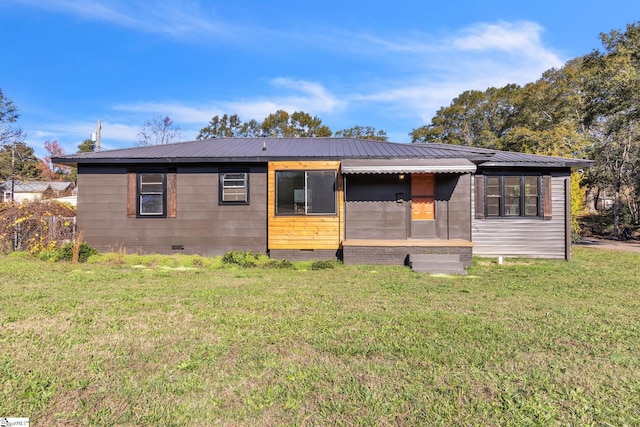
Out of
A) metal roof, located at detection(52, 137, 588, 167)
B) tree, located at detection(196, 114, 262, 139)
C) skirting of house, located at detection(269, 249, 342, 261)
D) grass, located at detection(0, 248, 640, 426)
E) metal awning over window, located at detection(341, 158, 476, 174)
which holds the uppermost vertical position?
tree, located at detection(196, 114, 262, 139)

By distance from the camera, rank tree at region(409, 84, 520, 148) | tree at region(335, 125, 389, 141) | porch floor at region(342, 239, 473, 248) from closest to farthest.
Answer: porch floor at region(342, 239, 473, 248) → tree at region(409, 84, 520, 148) → tree at region(335, 125, 389, 141)

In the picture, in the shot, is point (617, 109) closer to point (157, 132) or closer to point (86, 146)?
point (157, 132)

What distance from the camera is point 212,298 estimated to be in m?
5.31

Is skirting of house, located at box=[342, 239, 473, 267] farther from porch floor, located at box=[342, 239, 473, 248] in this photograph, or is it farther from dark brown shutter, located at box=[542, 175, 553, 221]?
dark brown shutter, located at box=[542, 175, 553, 221]

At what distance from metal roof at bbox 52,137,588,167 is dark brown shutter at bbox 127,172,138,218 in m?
0.45

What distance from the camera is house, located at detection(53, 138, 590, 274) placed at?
926 centimetres

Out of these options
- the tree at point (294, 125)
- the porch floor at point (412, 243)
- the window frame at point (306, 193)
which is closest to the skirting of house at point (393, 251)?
the porch floor at point (412, 243)

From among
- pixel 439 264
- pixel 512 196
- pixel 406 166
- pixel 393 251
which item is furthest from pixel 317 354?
pixel 512 196

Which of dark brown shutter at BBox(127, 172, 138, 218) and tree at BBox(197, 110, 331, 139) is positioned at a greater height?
tree at BBox(197, 110, 331, 139)

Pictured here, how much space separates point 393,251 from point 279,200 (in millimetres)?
3330

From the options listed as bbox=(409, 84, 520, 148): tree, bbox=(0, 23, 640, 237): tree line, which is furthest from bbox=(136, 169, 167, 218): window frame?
bbox=(409, 84, 520, 148): tree

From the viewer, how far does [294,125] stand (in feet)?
122

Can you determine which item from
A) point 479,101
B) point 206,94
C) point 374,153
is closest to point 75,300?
point 374,153

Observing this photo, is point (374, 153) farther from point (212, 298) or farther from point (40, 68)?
point (40, 68)
